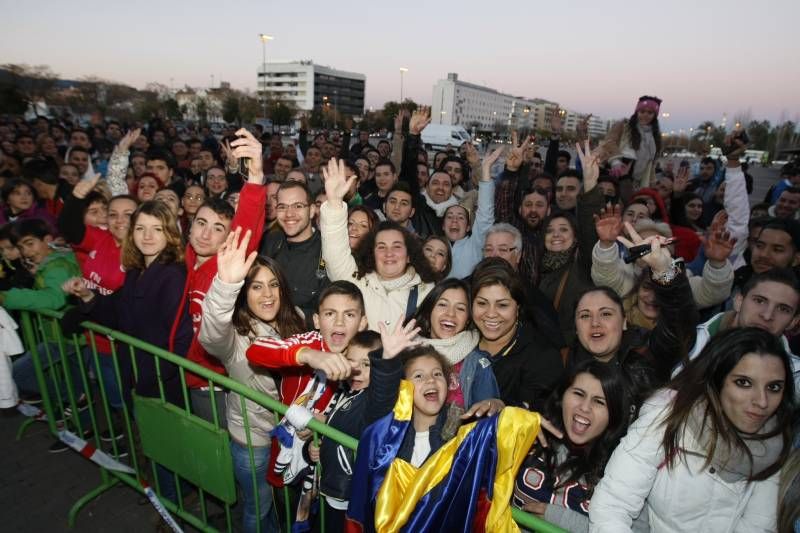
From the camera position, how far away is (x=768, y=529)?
1.81m

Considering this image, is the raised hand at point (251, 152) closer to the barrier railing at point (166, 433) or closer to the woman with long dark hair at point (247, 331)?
the woman with long dark hair at point (247, 331)

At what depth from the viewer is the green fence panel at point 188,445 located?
260 cm

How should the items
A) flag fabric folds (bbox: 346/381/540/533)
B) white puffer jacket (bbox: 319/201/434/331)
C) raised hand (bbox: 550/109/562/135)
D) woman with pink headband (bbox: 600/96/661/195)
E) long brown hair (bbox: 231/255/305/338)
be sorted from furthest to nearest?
raised hand (bbox: 550/109/562/135), woman with pink headband (bbox: 600/96/661/195), white puffer jacket (bbox: 319/201/434/331), long brown hair (bbox: 231/255/305/338), flag fabric folds (bbox: 346/381/540/533)

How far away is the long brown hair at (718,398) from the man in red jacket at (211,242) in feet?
8.49

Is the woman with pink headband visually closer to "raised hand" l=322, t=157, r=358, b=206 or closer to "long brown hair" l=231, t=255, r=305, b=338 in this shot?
"raised hand" l=322, t=157, r=358, b=206

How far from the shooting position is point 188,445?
2.72 metres

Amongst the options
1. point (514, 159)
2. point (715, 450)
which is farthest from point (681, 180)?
point (715, 450)

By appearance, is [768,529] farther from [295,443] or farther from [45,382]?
[45,382]

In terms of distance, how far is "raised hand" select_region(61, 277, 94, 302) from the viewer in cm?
303

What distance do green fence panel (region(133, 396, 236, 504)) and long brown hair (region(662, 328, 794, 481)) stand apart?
2.32 meters

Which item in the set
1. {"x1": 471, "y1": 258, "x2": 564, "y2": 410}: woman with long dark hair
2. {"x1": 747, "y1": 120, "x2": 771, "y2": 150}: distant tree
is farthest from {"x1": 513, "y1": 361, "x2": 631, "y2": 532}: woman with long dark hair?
{"x1": 747, "y1": 120, "x2": 771, "y2": 150}: distant tree

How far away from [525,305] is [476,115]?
6839 inches

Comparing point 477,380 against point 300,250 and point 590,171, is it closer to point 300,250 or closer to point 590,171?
point 300,250

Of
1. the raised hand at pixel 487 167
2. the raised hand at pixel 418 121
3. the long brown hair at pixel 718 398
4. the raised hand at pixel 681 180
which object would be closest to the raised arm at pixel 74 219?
the raised hand at pixel 487 167
